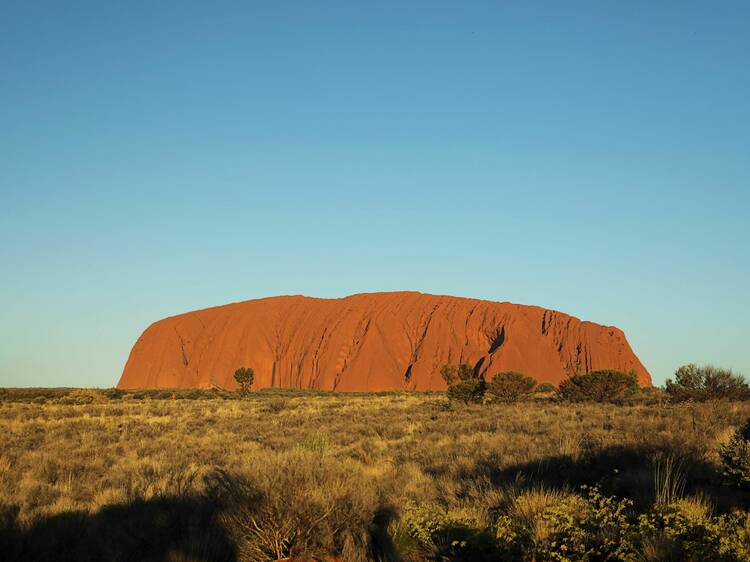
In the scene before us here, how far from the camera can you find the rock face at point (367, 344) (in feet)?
262

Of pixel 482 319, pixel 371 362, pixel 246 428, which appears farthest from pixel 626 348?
pixel 246 428

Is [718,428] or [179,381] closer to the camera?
[718,428]

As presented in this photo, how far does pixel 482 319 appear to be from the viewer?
87.2m

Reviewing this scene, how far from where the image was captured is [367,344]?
84.5m

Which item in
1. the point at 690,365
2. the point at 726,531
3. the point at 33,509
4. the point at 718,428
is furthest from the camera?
the point at 690,365

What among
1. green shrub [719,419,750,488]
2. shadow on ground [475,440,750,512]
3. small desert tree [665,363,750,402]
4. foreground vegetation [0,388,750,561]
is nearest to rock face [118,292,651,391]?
small desert tree [665,363,750,402]

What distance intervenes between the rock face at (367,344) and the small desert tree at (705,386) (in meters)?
49.5

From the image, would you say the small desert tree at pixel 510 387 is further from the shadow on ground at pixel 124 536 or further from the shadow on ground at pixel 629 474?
the shadow on ground at pixel 124 536

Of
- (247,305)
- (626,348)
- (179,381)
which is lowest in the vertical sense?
(179,381)

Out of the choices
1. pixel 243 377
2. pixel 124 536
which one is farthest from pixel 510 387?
pixel 243 377

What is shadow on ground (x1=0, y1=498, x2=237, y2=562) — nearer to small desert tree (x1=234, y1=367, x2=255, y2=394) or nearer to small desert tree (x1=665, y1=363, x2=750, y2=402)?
small desert tree (x1=665, y1=363, x2=750, y2=402)

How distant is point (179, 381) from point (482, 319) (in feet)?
162

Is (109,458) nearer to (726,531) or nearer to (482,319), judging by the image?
(726,531)

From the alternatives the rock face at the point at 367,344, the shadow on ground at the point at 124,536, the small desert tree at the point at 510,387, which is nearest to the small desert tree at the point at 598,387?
the small desert tree at the point at 510,387
